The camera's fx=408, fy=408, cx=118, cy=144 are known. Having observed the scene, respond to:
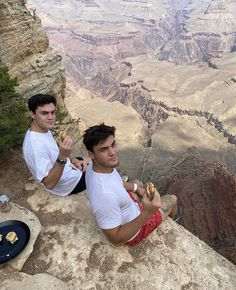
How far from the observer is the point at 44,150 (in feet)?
30.1

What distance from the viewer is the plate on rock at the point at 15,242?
26.7 ft

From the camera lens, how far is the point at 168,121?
9956cm

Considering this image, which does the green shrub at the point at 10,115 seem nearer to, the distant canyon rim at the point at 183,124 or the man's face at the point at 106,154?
the man's face at the point at 106,154

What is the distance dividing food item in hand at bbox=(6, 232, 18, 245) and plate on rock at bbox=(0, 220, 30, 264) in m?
0.06

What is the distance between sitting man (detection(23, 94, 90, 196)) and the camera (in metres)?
8.97

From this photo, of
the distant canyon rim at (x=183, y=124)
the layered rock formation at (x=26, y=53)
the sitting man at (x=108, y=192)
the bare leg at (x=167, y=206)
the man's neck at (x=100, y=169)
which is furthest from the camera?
the distant canyon rim at (x=183, y=124)

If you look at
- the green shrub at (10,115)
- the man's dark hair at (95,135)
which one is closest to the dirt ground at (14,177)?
the green shrub at (10,115)

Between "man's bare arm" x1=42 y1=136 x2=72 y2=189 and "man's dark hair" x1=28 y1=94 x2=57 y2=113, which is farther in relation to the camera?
"man's dark hair" x1=28 y1=94 x2=57 y2=113

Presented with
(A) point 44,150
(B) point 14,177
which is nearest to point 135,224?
(A) point 44,150

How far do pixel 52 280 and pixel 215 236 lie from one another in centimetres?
1859

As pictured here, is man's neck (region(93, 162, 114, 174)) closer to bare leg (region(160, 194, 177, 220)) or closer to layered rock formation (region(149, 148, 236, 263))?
bare leg (region(160, 194, 177, 220))

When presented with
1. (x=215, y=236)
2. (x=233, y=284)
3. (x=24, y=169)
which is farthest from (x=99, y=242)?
(x=215, y=236)

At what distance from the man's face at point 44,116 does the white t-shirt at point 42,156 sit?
0.78 ft

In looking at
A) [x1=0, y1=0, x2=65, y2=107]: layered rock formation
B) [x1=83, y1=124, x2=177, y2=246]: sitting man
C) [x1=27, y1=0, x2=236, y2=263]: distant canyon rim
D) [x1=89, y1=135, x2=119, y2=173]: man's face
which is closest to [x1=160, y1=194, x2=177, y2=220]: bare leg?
[x1=83, y1=124, x2=177, y2=246]: sitting man
